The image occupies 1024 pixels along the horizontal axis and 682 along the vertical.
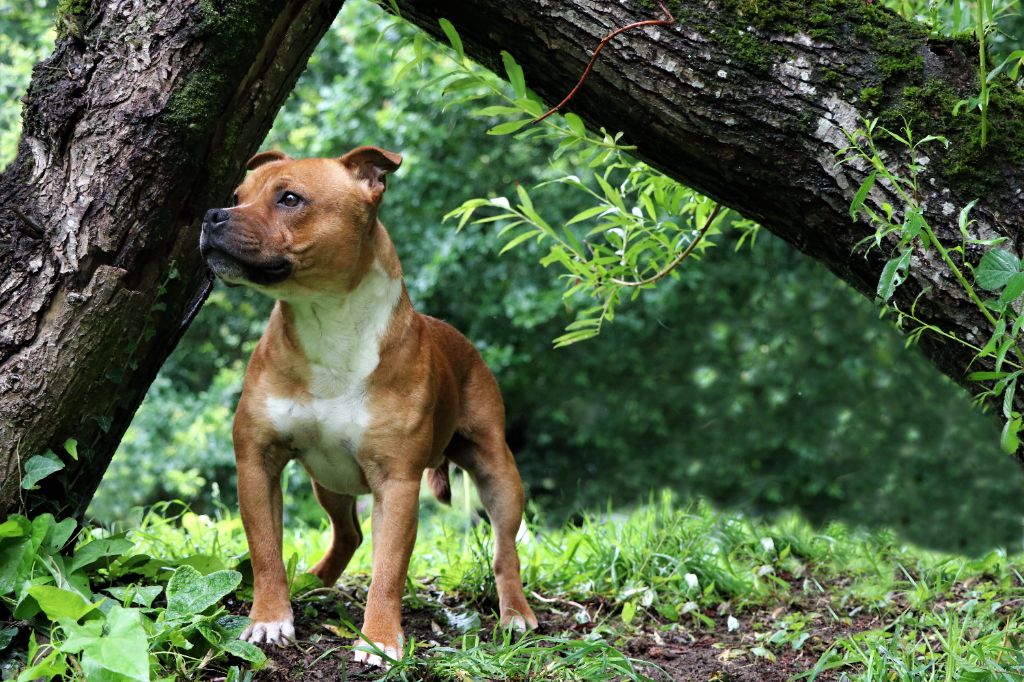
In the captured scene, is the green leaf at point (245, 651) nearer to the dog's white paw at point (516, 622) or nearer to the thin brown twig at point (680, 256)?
the dog's white paw at point (516, 622)

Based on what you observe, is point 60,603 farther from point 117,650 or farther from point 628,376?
point 628,376

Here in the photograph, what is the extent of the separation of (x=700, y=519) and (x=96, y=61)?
134 inches

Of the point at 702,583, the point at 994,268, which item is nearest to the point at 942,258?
the point at 994,268

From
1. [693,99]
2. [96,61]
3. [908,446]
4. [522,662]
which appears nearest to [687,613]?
[522,662]

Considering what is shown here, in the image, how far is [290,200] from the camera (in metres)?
3.50

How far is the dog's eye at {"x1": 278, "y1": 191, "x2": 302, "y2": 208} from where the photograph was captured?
3496mm

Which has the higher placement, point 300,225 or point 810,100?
point 810,100

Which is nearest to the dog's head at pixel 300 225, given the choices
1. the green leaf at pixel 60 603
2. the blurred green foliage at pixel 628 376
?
the green leaf at pixel 60 603

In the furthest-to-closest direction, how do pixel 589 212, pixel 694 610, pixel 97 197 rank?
pixel 694 610
pixel 589 212
pixel 97 197

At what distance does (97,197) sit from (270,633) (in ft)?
4.64

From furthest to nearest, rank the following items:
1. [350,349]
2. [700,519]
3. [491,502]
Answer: [700,519]
[491,502]
[350,349]

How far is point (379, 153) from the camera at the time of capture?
3633 millimetres

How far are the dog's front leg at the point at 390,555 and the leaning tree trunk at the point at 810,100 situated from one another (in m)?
1.39

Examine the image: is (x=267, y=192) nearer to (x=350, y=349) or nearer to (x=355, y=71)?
(x=350, y=349)
